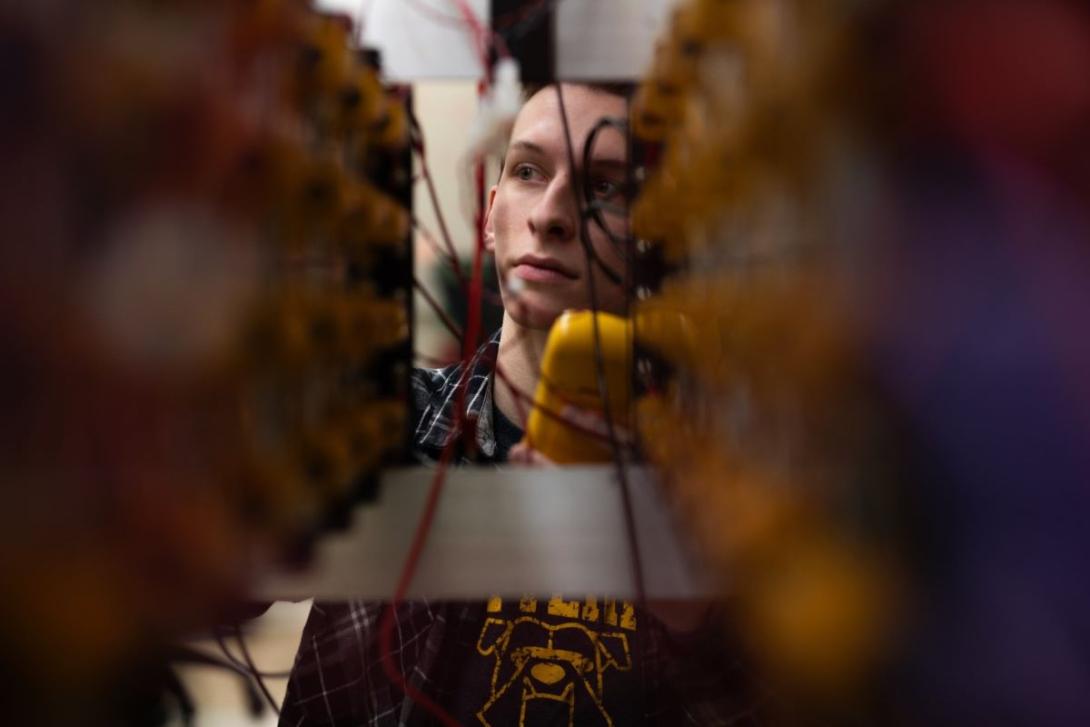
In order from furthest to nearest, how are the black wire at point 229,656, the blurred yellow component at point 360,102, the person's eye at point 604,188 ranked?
1. the person's eye at point 604,188
2. the blurred yellow component at point 360,102
3. the black wire at point 229,656

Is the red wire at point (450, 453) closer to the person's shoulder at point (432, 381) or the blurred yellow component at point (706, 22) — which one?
the person's shoulder at point (432, 381)

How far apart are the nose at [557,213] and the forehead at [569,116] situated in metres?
0.03

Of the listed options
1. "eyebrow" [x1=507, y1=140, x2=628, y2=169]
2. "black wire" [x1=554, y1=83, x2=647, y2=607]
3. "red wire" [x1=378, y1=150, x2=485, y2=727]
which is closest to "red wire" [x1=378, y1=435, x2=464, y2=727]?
"red wire" [x1=378, y1=150, x2=485, y2=727]

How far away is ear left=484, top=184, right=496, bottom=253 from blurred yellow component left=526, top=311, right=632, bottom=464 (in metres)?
0.12

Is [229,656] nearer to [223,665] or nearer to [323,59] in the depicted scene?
[223,665]

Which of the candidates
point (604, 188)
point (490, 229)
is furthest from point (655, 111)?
point (490, 229)

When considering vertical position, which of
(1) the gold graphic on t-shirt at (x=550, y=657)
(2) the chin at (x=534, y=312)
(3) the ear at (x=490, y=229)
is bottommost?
(1) the gold graphic on t-shirt at (x=550, y=657)

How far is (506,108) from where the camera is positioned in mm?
644

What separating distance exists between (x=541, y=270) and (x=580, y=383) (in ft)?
0.31

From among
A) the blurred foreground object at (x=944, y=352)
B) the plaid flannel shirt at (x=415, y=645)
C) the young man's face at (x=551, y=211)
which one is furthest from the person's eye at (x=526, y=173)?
the blurred foreground object at (x=944, y=352)

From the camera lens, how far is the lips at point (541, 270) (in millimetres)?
607

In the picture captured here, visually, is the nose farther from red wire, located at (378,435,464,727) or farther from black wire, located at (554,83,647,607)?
red wire, located at (378,435,464,727)

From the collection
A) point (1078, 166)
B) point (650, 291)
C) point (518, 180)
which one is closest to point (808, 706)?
point (1078, 166)

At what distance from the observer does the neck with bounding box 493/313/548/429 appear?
0.60m
